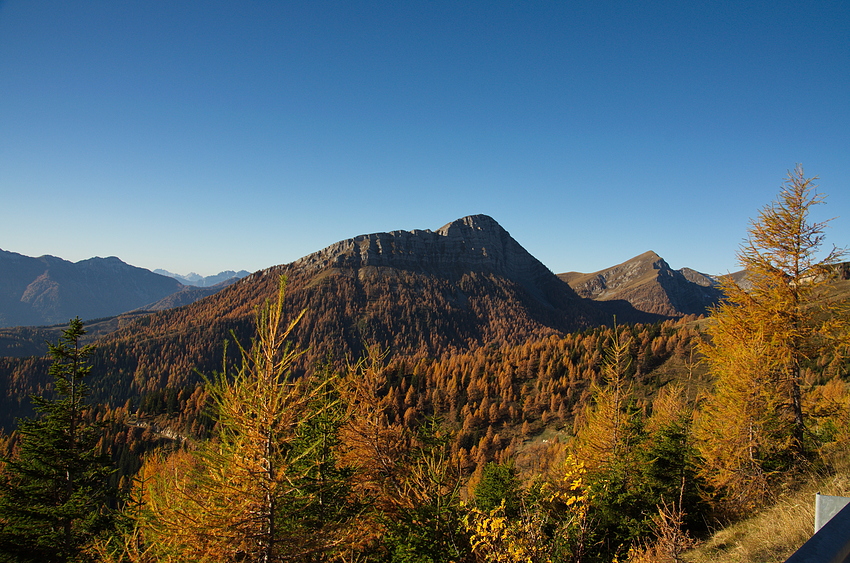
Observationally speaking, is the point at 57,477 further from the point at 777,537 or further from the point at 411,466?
the point at 777,537

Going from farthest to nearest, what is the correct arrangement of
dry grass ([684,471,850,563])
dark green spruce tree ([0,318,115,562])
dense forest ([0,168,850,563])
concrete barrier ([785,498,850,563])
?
1. dark green spruce tree ([0,318,115,562])
2. dry grass ([684,471,850,563])
3. dense forest ([0,168,850,563])
4. concrete barrier ([785,498,850,563])

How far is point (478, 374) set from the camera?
13112 centimetres

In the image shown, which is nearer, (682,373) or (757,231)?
(757,231)

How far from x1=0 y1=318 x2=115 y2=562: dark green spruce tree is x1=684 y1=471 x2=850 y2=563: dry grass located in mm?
→ 23022

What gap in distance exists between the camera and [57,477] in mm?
18906

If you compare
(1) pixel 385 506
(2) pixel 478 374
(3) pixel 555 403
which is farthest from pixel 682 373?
(1) pixel 385 506

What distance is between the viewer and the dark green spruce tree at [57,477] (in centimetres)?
1769

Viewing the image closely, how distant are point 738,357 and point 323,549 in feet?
55.0

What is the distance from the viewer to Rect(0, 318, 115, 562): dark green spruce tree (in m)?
17.7

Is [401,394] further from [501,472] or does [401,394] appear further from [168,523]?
[168,523]

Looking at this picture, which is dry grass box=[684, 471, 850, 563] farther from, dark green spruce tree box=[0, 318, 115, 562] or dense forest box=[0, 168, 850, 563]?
dark green spruce tree box=[0, 318, 115, 562]

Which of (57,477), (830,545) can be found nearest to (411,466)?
(830,545)

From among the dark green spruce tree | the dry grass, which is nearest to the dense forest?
the dark green spruce tree

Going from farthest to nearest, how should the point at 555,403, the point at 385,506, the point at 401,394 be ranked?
the point at 401,394
the point at 555,403
the point at 385,506
